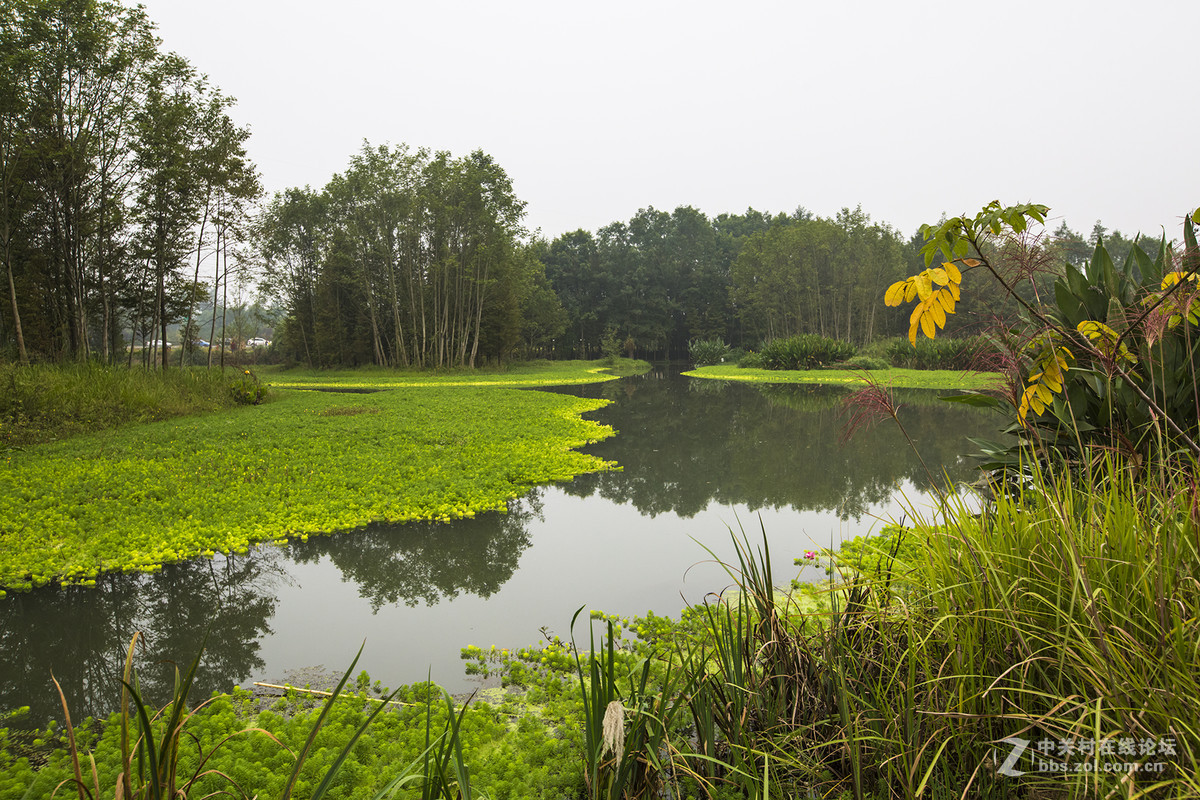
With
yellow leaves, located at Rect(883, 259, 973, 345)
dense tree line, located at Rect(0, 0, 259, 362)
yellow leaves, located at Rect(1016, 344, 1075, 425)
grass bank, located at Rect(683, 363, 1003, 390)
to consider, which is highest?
dense tree line, located at Rect(0, 0, 259, 362)

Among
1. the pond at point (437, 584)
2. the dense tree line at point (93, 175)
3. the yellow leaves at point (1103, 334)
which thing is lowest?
the pond at point (437, 584)

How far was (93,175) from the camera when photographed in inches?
567

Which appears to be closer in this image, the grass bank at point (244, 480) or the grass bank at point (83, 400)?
the grass bank at point (244, 480)

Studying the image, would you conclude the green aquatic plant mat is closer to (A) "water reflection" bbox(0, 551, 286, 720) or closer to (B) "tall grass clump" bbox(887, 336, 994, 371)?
(A) "water reflection" bbox(0, 551, 286, 720)

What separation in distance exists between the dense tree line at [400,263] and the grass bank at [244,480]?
65.8ft

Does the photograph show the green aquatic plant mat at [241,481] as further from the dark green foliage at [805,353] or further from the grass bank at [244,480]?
the dark green foliage at [805,353]

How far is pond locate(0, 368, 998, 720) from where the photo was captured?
3818mm

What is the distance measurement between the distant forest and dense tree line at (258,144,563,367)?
0.13m

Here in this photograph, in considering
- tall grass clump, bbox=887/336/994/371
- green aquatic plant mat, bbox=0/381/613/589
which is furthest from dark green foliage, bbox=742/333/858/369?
green aquatic plant mat, bbox=0/381/613/589

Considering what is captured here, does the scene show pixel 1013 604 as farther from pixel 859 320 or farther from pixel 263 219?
pixel 859 320

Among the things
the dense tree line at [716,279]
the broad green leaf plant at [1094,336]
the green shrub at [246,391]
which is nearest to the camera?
the broad green leaf plant at [1094,336]

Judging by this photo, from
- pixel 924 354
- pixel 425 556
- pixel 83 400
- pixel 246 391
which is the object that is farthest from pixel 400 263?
pixel 425 556

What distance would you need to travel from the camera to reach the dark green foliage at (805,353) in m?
29.7

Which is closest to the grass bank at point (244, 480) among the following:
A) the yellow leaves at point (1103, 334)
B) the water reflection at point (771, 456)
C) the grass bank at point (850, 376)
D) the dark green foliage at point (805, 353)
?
the water reflection at point (771, 456)
